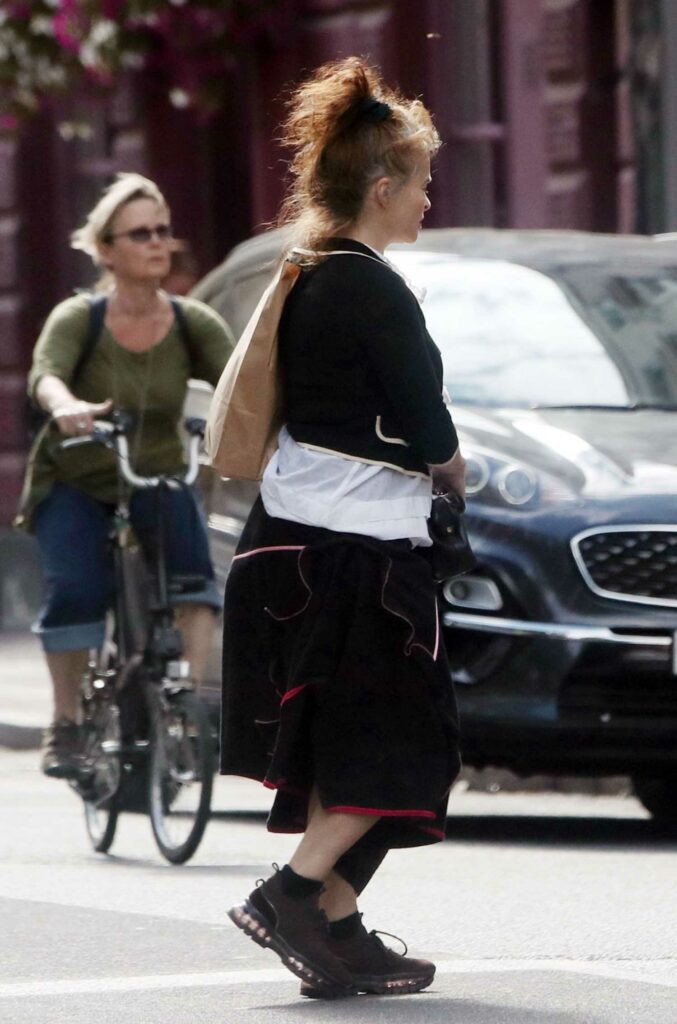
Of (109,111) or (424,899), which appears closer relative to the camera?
(424,899)

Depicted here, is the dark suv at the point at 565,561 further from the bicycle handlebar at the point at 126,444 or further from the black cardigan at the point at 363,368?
the black cardigan at the point at 363,368

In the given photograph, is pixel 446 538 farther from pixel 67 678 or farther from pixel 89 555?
pixel 67 678

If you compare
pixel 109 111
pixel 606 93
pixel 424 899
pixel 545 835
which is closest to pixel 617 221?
pixel 606 93

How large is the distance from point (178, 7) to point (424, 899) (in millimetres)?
10982

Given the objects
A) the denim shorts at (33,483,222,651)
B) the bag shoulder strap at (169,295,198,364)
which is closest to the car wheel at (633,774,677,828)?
the denim shorts at (33,483,222,651)

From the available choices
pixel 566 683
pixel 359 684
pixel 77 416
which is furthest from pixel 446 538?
pixel 566 683

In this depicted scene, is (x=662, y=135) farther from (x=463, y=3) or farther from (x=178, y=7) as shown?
(x=178, y=7)

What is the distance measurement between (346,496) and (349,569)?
14cm

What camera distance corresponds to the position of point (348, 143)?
5.47m

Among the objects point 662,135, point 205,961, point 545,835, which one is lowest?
point 545,835

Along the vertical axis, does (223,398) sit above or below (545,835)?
above

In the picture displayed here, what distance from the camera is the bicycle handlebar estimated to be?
7.89m

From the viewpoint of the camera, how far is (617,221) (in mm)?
15242

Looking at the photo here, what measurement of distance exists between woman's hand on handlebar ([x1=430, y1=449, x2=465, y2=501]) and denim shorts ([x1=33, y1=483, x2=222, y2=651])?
2695mm
